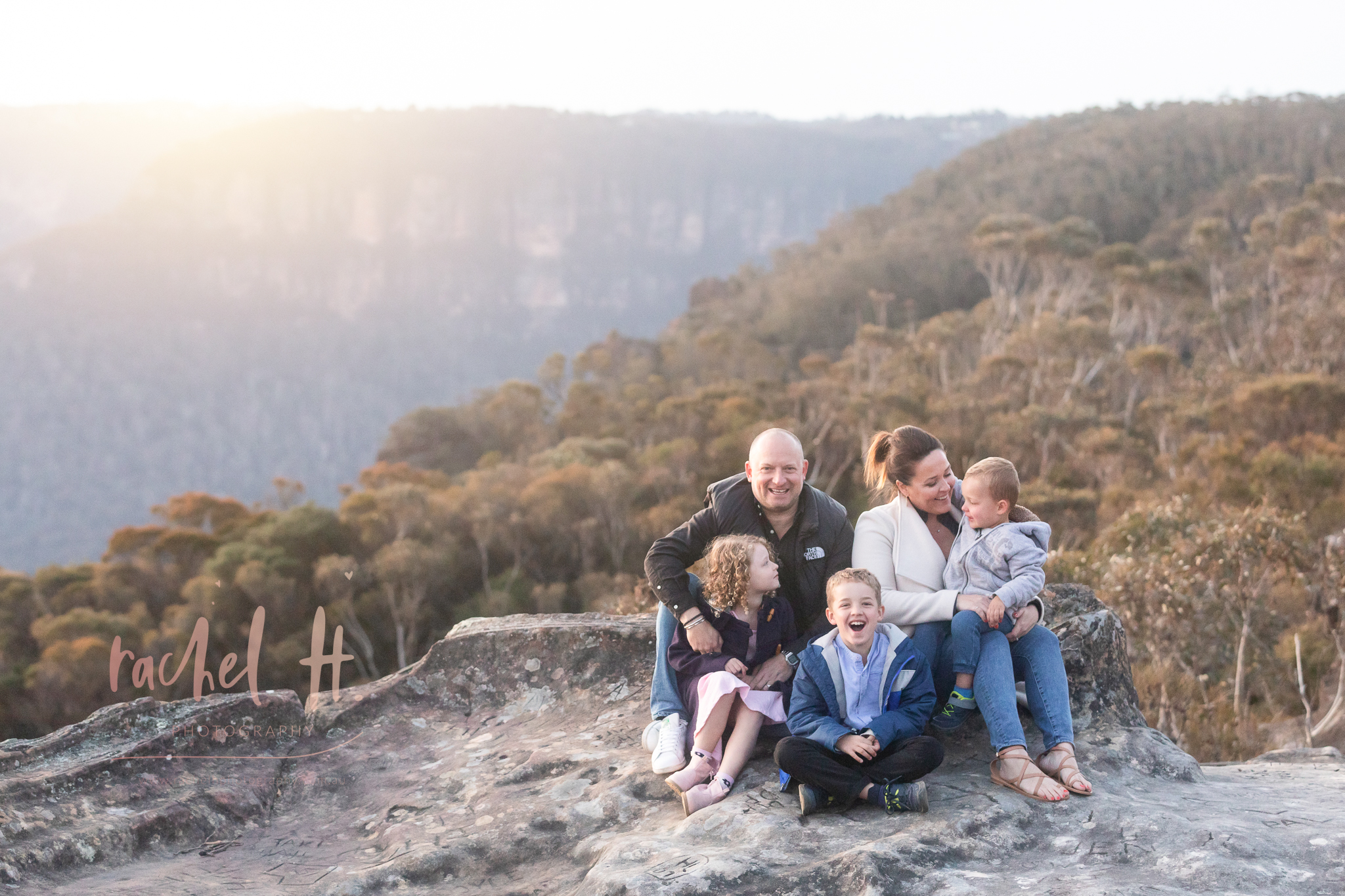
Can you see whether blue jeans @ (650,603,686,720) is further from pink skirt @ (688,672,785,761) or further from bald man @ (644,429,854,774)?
pink skirt @ (688,672,785,761)

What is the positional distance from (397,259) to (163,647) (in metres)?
108

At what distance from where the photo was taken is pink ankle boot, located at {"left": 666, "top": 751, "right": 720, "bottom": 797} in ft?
12.1

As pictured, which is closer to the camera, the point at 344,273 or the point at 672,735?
the point at 672,735

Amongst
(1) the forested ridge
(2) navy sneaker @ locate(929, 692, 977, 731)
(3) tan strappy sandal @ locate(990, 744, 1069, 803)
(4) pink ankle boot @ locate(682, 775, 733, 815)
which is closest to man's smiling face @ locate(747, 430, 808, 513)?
(2) navy sneaker @ locate(929, 692, 977, 731)

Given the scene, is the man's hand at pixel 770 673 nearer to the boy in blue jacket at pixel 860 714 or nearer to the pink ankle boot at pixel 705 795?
the boy in blue jacket at pixel 860 714

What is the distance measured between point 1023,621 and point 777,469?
1067 millimetres

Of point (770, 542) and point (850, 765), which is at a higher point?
point (770, 542)

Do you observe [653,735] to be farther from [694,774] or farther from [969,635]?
[969,635]

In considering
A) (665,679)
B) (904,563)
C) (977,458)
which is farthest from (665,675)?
(977,458)

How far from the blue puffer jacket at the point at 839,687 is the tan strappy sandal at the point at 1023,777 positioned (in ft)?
0.93

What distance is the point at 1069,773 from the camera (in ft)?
11.6

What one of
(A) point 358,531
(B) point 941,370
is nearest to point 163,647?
(A) point 358,531

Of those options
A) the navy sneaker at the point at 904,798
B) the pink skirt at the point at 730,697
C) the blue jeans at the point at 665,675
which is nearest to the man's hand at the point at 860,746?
the navy sneaker at the point at 904,798

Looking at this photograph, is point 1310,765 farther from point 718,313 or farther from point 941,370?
point 718,313
